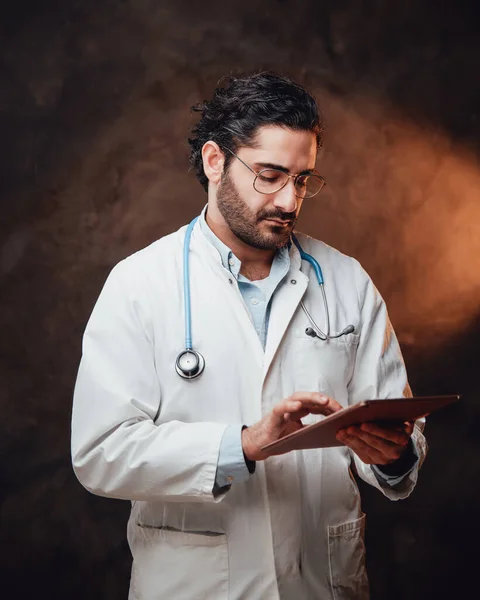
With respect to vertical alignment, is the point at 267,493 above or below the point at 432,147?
below

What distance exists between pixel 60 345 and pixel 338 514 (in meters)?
1.34

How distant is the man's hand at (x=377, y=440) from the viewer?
5.42 ft

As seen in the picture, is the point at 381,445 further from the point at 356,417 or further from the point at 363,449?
the point at 356,417

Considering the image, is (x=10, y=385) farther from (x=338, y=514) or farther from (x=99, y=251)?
(x=338, y=514)

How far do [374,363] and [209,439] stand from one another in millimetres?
530

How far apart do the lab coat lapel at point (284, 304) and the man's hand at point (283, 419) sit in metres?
0.22

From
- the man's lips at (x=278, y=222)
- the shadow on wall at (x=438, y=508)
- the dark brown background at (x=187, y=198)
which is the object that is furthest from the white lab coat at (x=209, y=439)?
the shadow on wall at (x=438, y=508)

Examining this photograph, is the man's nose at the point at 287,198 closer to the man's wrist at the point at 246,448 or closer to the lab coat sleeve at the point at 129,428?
the lab coat sleeve at the point at 129,428

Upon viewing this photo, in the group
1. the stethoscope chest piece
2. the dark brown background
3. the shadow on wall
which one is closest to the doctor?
the stethoscope chest piece

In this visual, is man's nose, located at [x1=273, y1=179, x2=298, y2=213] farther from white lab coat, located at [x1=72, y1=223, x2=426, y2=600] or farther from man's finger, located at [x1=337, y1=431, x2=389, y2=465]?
man's finger, located at [x1=337, y1=431, x2=389, y2=465]

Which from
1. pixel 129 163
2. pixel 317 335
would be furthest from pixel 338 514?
pixel 129 163

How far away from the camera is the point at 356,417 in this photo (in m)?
1.54

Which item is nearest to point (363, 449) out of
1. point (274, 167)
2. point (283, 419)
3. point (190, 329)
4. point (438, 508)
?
point (283, 419)

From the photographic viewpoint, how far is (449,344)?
10.6 ft
